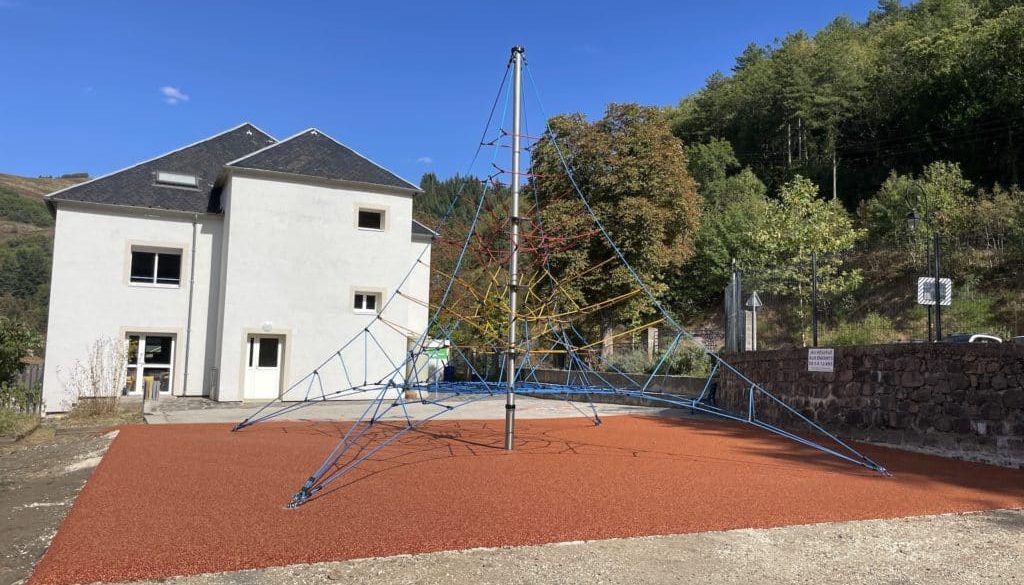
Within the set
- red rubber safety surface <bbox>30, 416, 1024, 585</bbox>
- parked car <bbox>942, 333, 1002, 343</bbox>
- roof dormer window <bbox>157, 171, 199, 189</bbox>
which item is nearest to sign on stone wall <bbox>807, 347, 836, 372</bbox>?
red rubber safety surface <bbox>30, 416, 1024, 585</bbox>

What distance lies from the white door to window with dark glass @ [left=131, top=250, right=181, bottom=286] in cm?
267

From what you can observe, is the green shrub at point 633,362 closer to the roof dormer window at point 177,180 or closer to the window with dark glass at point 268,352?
the window with dark glass at point 268,352

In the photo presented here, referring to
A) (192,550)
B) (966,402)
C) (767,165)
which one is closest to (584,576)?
(192,550)

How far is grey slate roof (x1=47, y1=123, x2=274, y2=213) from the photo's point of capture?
59.5 ft

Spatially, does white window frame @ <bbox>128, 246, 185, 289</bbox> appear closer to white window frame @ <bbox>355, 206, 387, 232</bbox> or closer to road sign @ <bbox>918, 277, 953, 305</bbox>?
white window frame @ <bbox>355, 206, 387, 232</bbox>

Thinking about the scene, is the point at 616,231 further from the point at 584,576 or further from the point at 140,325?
the point at 584,576

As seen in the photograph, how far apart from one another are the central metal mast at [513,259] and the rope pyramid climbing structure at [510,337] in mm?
16

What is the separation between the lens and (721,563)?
A: 454cm

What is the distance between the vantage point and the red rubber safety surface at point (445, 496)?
4707 millimetres

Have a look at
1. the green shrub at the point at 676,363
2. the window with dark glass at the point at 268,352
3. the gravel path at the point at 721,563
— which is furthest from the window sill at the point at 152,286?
the gravel path at the point at 721,563

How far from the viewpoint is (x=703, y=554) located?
473 cm

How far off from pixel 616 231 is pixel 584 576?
21044 millimetres

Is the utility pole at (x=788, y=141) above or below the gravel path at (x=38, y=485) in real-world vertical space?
above

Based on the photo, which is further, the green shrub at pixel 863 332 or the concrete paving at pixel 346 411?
the concrete paving at pixel 346 411
